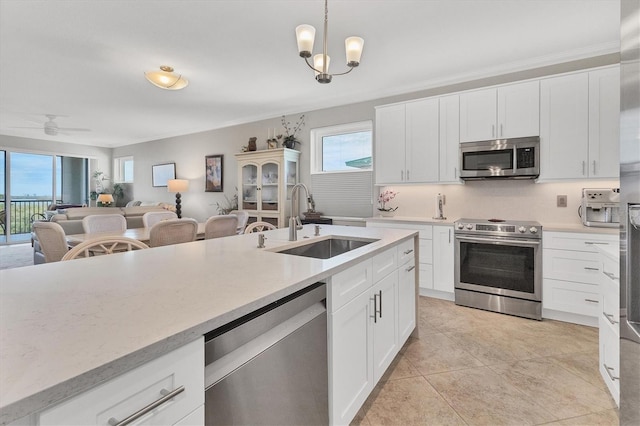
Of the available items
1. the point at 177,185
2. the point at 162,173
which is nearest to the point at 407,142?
the point at 177,185

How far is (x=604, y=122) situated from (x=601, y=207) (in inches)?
30.1

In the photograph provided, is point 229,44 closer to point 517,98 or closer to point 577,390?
point 517,98

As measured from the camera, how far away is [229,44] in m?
2.91

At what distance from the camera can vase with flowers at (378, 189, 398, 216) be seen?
4098 mm

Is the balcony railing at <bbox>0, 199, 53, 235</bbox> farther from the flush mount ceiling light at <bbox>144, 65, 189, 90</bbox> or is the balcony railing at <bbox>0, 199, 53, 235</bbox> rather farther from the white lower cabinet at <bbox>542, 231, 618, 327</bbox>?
the white lower cabinet at <bbox>542, 231, 618, 327</bbox>

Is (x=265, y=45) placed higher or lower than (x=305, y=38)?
higher

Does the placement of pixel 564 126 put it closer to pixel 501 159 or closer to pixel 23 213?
pixel 501 159

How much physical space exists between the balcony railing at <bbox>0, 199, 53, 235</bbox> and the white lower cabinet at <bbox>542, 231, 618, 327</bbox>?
9820 millimetres

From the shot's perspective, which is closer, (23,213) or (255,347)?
(255,347)

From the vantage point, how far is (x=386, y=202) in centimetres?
416

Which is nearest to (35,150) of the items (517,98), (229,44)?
(229,44)

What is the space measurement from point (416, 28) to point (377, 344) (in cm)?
Answer: 256

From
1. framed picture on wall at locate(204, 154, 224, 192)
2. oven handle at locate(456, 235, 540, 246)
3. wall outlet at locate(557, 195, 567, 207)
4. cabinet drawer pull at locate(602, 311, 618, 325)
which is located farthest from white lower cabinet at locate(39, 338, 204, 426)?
framed picture on wall at locate(204, 154, 224, 192)

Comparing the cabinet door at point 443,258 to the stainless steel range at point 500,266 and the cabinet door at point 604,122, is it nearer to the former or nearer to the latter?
the stainless steel range at point 500,266
